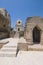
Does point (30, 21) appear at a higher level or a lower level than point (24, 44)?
higher

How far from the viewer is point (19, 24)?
30.9 metres

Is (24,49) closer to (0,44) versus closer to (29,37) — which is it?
(29,37)

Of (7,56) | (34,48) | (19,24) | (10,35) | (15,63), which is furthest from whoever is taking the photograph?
(19,24)

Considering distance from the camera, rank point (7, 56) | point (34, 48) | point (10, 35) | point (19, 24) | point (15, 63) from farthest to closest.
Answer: point (19, 24), point (10, 35), point (34, 48), point (7, 56), point (15, 63)

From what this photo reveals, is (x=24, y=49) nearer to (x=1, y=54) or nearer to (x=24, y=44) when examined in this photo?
(x=24, y=44)

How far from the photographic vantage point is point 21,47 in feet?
21.5

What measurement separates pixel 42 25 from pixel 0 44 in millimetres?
3836

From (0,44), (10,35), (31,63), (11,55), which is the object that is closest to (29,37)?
(0,44)

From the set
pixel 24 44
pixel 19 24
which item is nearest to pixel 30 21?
pixel 24 44

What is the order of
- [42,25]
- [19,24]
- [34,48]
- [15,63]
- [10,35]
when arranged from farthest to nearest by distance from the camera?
[19,24] → [10,35] → [42,25] → [34,48] → [15,63]

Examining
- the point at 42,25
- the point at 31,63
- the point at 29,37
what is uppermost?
the point at 42,25

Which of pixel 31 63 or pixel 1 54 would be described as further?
pixel 1 54

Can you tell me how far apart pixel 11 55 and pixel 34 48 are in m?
2.19

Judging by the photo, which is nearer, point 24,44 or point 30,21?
point 24,44
